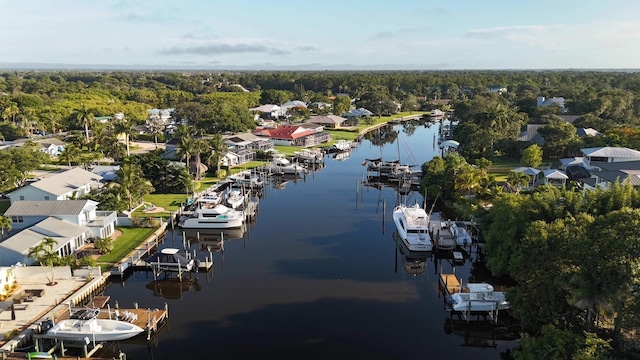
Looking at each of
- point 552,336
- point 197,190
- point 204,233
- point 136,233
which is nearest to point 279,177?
point 197,190

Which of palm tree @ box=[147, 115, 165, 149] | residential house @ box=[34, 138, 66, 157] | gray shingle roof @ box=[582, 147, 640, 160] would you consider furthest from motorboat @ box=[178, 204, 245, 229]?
palm tree @ box=[147, 115, 165, 149]

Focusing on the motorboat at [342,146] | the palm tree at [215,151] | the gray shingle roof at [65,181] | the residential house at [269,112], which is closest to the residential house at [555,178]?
the palm tree at [215,151]

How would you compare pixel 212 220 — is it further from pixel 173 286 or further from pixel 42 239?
pixel 42 239

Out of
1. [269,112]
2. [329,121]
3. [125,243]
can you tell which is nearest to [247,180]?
[125,243]

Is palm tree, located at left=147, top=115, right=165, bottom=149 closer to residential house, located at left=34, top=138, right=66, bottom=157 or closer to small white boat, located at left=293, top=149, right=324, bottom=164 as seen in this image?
residential house, located at left=34, top=138, right=66, bottom=157

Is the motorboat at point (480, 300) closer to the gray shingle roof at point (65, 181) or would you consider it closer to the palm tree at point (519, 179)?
the palm tree at point (519, 179)
